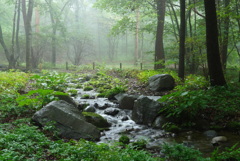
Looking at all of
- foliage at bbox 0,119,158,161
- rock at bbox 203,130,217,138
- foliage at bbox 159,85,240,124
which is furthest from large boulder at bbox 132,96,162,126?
foliage at bbox 0,119,158,161

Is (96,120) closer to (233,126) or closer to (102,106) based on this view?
(102,106)

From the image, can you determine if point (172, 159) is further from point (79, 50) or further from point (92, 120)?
point (79, 50)

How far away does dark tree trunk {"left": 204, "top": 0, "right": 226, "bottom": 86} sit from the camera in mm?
7676

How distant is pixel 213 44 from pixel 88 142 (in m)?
5.88

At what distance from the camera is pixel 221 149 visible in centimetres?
482

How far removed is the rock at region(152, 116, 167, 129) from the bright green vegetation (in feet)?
0.68

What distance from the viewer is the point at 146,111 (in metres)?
7.21

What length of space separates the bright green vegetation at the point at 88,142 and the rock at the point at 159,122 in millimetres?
208

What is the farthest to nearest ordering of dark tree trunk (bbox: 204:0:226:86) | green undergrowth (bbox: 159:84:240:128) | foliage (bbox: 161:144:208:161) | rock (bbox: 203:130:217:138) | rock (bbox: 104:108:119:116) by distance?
1. rock (bbox: 104:108:119:116)
2. dark tree trunk (bbox: 204:0:226:86)
3. green undergrowth (bbox: 159:84:240:128)
4. rock (bbox: 203:130:217:138)
5. foliage (bbox: 161:144:208:161)

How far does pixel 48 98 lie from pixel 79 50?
2392cm

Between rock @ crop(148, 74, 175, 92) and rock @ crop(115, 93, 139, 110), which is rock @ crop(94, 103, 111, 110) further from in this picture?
rock @ crop(148, 74, 175, 92)

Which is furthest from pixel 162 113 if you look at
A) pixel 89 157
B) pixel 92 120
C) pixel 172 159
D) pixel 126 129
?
pixel 89 157

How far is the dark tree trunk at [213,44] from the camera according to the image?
768 centimetres

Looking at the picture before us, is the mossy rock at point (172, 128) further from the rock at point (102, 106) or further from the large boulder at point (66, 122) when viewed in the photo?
the rock at point (102, 106)
